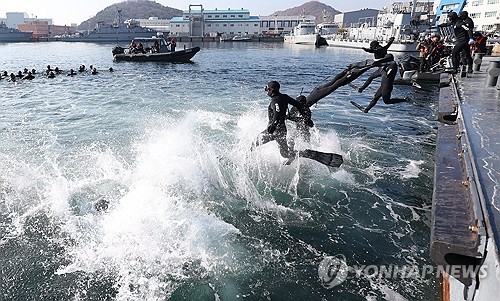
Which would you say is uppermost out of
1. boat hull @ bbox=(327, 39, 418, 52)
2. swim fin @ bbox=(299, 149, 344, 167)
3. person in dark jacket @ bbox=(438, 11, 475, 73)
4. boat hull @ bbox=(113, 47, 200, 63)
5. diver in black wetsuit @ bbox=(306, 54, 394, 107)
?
boat hull @ bbox=(327, 39, 418, 52)

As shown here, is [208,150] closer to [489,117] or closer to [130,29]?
[489,117]

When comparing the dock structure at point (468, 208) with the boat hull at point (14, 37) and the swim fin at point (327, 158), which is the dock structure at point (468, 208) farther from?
the boat hull at point (14, 37)

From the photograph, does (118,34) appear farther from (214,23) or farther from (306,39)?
(306,39)

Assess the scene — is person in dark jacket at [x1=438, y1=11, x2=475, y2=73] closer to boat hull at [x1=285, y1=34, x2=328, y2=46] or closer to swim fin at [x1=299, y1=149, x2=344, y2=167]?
swim fin at [x1=299, y1=149, x2=344, y2=167]

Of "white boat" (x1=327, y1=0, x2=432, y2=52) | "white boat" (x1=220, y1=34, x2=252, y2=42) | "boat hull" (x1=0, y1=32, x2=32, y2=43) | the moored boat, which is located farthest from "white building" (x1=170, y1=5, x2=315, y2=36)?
the moored boat

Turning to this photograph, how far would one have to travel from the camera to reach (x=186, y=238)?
6.57 m

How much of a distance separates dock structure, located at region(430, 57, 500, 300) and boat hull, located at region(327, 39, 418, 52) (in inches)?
2035

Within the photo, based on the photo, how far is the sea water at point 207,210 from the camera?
554 centimetres

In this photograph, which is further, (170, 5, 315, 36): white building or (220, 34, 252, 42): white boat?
(170, 5, 315, 36): white building

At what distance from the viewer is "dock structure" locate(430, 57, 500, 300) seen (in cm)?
382

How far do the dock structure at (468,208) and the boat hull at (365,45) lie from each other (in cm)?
5169

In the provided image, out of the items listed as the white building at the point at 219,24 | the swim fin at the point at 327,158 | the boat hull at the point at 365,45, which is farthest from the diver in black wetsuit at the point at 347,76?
the white building at the point at 219,24

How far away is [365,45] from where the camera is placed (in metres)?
65.6

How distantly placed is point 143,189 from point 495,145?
7.60m
